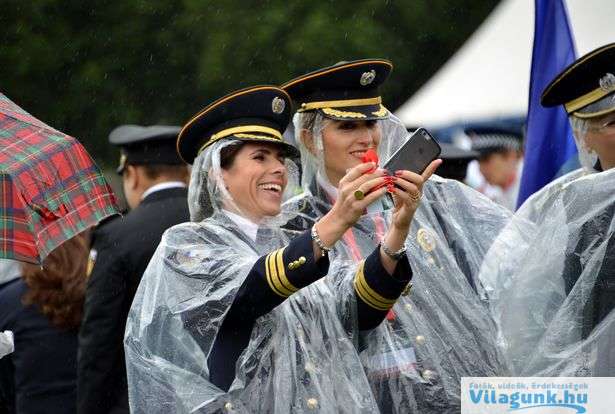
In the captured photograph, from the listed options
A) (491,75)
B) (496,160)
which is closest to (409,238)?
(491,75)

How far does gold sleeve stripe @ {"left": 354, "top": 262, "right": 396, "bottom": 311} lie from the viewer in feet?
17.4

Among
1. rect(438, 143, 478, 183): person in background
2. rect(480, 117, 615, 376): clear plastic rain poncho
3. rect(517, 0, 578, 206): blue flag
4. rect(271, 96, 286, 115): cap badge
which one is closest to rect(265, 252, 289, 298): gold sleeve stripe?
rect(271, 96, 286, 115): cap badge

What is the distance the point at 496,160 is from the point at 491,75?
96cm

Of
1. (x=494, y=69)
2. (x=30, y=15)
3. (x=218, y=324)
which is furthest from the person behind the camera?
(x=30, y=15)

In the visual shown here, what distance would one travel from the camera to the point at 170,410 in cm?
520

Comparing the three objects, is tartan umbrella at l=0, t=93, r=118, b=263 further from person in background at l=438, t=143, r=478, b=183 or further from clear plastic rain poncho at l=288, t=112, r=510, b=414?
person in background at l=438, t=143, r=478, b=183

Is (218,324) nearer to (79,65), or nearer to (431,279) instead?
(431,279)

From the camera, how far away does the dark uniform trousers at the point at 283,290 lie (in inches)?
198

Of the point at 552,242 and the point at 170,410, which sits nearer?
the point at 170,410

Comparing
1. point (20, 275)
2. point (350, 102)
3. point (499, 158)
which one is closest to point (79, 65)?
point (499, 158)

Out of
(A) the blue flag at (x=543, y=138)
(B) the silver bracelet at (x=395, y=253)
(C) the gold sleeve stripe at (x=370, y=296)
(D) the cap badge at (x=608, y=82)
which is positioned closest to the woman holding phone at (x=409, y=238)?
(B) the silver bracelet at (x=395, y=253)

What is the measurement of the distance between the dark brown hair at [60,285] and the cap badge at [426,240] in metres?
1.77

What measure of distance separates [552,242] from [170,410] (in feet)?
4.60

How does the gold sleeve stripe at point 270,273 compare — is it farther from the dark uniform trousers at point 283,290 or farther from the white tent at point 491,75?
the white tent at point 491,75
